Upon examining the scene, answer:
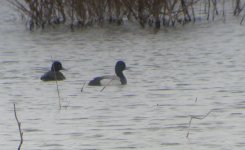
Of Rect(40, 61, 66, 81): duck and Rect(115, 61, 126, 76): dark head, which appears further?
Rect(115, 61, 126, 76): dark head

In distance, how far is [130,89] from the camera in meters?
10.9

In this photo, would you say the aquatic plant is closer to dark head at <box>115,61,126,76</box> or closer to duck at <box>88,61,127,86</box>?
dark head at <box>115,61,126,76</box>

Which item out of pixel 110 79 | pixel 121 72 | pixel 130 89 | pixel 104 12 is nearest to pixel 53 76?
pixel 110 79

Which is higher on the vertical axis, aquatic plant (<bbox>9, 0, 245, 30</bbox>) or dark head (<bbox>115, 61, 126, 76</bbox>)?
dark head (<bbox>115, 61, 126, 76</bbox>)

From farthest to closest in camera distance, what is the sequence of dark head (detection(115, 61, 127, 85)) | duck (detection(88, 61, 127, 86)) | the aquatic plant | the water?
the aquatic plant
dark head (detection(115, 61, 127, 85))
duck (detection(88, 61, 127, 86))
the water

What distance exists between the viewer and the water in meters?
7.69

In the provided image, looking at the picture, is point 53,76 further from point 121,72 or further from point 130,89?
point 130,89

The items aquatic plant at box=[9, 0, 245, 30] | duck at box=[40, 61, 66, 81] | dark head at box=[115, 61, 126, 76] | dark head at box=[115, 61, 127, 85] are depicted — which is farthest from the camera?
aquatic plant at box=[9, 0, 245, 30]

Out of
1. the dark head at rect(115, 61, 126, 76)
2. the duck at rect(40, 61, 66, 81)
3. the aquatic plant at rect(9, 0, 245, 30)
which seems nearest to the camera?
the duck at rect(40, 61, 66, 81)

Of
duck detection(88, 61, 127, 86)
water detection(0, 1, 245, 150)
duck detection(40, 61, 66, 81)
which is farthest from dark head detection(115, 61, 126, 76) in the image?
duck detection(40, 61, 66, 81)

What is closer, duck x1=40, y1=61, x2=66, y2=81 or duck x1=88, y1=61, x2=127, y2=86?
duck x1=88, y1=61, x2=127, y2=86

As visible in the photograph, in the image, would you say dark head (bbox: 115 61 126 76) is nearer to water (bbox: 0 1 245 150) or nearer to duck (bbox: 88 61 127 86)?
duck (bbox: 88 61 127 86)

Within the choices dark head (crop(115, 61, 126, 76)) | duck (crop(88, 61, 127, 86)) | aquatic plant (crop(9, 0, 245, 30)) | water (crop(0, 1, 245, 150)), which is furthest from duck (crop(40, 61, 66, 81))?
aquatic plant (crop(9, 0, 245, 30))

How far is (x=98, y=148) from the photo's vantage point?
7.21 meters
